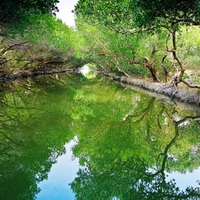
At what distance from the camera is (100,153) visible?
679 centimetres

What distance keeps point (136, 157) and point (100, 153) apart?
0.91 metres

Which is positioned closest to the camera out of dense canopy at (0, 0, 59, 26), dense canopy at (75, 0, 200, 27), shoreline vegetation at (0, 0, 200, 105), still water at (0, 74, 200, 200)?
still water at (0, 74, 200, 200)

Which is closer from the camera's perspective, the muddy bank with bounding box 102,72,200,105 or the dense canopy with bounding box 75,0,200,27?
Answer: the dense canopy with bounding box 75,0,200,27

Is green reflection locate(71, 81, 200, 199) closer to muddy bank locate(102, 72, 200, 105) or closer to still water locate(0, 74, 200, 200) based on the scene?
still water locate(0, 74, 200, 200)

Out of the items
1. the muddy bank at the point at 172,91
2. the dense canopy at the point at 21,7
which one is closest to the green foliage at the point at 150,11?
the dense canopy at the point at 21,7

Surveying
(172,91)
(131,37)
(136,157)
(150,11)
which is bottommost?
(136,157)

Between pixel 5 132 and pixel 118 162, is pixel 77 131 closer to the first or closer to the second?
pixel 5 132

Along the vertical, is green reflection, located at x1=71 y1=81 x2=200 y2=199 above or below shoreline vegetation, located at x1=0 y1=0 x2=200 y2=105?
below

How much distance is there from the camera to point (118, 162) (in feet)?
20.4

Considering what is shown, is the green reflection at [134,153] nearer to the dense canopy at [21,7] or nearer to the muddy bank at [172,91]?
the muddy bank at [172,91]

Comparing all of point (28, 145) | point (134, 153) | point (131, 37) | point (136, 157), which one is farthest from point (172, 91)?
point (28, 145)

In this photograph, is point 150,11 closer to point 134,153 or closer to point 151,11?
point 151,11

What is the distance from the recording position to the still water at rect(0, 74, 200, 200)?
4820 millimetres

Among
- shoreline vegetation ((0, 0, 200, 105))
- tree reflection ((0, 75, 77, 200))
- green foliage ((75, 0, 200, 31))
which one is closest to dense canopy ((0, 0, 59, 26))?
shoreline vegetation ((0, 0, 200, 105))
